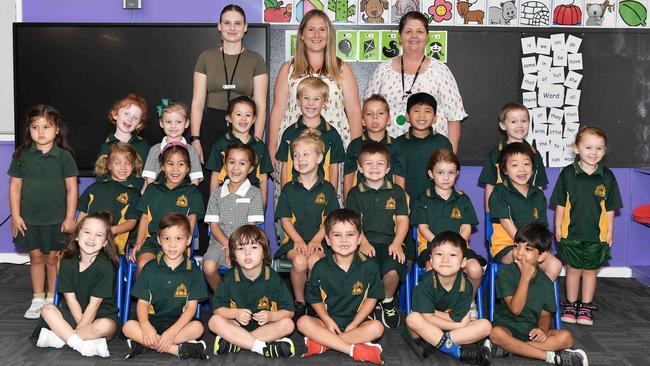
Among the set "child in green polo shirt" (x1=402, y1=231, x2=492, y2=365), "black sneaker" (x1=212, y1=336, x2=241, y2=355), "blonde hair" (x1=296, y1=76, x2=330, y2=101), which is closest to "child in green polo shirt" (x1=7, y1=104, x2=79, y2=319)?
"black sneaker" (x1=212, y1=336, x2=241, y2=355)

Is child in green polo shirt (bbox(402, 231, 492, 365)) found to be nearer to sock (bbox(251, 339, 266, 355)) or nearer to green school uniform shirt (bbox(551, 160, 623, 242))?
sock (bbox(251, 339, 266, 355))

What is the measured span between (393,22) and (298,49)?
925mm

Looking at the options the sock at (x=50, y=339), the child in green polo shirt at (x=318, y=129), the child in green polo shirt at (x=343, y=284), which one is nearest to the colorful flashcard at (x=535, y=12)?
the child in green polo shirt at (x=318, y=129)

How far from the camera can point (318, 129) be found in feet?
13.5

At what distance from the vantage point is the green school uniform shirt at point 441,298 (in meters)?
3.29

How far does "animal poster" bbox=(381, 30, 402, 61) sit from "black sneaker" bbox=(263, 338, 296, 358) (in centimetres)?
236

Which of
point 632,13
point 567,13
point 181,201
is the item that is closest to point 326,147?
point 181,201

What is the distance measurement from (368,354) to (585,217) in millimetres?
1587

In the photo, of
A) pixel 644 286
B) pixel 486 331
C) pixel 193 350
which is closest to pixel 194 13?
pixel 193 350

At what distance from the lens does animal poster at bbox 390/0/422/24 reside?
485cm

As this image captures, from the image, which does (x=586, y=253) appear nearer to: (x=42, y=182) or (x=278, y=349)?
(x=278, y=349)

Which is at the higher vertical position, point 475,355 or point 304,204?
point 304,204

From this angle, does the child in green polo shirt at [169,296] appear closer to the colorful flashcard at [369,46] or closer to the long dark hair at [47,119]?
the long dark hair at [47,119]

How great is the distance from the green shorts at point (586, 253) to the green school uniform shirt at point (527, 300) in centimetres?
71
